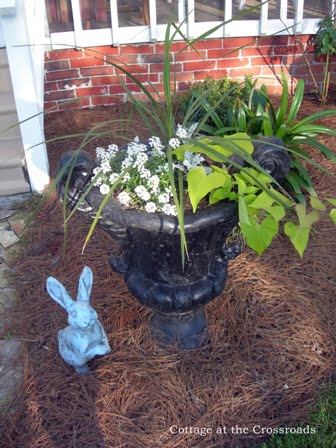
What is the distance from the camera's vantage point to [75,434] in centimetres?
234

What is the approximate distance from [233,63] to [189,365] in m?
3.01

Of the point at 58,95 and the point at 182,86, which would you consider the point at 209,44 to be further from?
the point at 58,95

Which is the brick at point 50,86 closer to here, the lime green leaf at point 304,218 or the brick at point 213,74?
the brick at point 213,74

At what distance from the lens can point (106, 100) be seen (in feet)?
15.9

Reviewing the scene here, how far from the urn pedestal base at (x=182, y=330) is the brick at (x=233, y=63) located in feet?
8.99

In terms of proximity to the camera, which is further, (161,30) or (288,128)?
(161,30)

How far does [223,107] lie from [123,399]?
2277mm

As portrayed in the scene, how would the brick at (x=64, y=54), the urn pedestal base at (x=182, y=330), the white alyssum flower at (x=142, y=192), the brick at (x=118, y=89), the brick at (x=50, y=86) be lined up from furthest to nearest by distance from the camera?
the brick at (x=118, y=89), the brick at (x=50, y=86), the brick at (x=64, y=54), the urn pedestal base at (x=182, y=330), the white alyssum flower at (x=142, y=192)

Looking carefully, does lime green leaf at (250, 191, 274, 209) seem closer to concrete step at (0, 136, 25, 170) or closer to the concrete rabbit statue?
the concrete rabbit statue

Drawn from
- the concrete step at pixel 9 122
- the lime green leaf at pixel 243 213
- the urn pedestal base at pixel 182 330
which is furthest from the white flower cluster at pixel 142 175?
the concrete step at pixel 9 122

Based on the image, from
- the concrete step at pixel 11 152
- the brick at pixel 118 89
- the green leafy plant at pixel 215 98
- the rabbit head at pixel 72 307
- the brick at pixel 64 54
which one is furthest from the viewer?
the brick at pixel 118 89

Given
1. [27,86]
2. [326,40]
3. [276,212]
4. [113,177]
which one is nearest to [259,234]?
[276,212]

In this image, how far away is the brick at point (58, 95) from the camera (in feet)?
15.5

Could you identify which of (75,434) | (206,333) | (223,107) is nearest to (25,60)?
(223,107)
